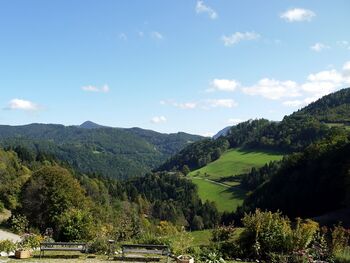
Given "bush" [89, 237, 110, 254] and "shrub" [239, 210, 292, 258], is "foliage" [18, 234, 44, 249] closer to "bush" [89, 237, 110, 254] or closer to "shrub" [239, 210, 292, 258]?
"bush" [89, 237, 110, 254]

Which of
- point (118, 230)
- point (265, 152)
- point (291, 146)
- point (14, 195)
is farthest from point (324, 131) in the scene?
point (118, 230)

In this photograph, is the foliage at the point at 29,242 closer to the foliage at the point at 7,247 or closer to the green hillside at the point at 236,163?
the foliage at the point at 7,247

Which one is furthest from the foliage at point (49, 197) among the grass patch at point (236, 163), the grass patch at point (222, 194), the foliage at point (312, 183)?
the grass patch at point (236, 163)

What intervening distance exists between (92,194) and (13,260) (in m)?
101

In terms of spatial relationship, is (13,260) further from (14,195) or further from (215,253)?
(14,195)

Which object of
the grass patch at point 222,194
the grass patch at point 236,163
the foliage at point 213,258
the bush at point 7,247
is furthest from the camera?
the grass patch at point 236,163

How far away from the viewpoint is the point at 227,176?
164 m

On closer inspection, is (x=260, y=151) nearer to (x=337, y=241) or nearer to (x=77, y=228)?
(x=77, y=228)

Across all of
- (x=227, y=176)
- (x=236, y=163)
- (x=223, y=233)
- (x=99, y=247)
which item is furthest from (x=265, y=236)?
(x=236, y=163)

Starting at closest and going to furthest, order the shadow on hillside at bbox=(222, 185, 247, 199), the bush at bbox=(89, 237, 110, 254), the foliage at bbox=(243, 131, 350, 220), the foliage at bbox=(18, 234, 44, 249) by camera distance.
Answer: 1. the foliage at bbox=(18, 234, 44, 249)
2. the bush at bbox=(89, 237, 110, 254)
3. the foliage at bbox=(243, 131, 350, 220)
4. the shadow on hillside at bbox=(222, 185, 247, 199)

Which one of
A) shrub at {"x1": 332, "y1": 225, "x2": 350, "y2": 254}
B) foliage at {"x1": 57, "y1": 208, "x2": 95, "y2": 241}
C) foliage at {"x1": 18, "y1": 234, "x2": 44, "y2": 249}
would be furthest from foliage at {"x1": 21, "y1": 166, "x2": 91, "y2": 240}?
shrub at {"x1": 332, "y1": 225, "x2": 350, "y2": 254}

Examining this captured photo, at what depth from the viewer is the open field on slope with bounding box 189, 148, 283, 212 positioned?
136 meters

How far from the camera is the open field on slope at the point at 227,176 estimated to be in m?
136

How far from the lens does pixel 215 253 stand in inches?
669
